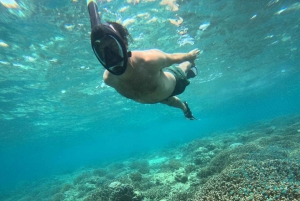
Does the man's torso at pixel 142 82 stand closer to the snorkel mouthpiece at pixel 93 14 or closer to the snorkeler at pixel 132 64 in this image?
the snorkeler at pixel 132 64

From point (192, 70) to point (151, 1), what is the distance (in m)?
Answer: 8.10

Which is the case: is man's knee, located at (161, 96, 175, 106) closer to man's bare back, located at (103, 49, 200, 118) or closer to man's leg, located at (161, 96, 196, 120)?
man's leg, located at (161, 96, 196, 120)

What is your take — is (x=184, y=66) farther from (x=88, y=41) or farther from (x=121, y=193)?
(x=88, y=41)

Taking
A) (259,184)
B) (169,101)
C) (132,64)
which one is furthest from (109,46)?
(259,184)

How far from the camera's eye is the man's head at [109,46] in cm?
272

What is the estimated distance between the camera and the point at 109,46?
281 cm

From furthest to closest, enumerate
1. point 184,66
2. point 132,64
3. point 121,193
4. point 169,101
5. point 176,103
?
point 121,193
point 176,103
point 169,101
point 184,66
point 132,64

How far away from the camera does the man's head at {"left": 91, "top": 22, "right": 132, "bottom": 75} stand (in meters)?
2.72

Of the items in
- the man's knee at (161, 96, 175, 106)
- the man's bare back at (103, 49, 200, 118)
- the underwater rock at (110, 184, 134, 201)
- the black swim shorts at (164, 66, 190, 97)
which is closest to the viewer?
the man's bare back at (103, 49, 200, 118)

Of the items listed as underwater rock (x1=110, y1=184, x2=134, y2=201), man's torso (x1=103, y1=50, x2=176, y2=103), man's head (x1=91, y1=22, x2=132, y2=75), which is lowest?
underwater rock (x1=110, y1=184, x2=134, y2=201)

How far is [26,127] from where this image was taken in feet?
112

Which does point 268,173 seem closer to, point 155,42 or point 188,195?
point 188,195

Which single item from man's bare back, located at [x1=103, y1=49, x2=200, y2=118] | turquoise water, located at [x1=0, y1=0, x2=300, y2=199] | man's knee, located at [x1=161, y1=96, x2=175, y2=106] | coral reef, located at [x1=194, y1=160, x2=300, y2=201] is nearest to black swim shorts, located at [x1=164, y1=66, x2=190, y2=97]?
man's bare back, located at [x1=103, y1=49, x2=200, y2=118]

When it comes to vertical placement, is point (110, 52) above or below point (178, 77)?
above
